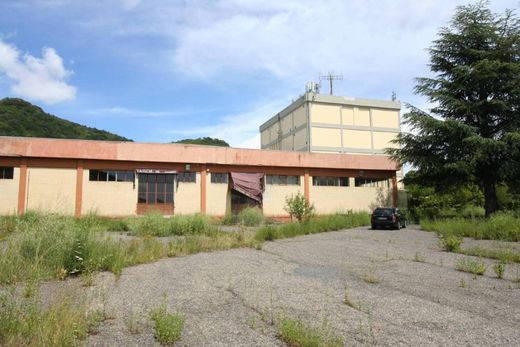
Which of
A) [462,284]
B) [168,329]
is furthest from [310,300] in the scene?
[462,284]

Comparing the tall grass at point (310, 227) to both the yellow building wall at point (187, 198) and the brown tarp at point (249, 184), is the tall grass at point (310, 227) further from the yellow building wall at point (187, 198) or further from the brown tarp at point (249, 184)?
the yellow building wall at point (187, 198)

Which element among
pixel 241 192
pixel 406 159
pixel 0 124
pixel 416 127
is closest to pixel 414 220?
pixel 406 159

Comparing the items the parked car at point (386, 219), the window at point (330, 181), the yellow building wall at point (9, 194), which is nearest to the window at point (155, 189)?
the yellow building wall at point (9, 194)

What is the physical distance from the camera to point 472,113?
28.0 m

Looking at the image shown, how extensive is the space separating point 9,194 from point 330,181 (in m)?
22.7

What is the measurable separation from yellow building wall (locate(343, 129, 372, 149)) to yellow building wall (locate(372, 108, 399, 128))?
102 inches

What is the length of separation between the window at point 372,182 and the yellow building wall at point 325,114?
25699 millimetres

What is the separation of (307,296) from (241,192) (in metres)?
22.9

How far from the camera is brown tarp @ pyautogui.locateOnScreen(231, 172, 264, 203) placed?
30109 mm

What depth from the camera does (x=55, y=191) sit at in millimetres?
26688

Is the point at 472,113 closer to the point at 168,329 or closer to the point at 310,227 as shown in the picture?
the point at 310,227

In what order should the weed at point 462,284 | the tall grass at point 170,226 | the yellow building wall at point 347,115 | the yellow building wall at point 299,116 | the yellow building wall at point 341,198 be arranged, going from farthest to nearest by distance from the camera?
the yellow building wall at point 347,115 → the yellow building wall at point 299,116 → the yellow building wall at point 341,198 → the tall grass at point 170,226 → the weed at point 462,284

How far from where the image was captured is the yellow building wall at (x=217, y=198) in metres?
A: 29.6

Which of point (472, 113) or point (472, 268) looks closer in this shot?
point (472, 268)
